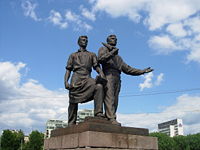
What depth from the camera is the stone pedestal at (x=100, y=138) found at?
22.3 feet

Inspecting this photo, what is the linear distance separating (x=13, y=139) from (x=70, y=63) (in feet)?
150

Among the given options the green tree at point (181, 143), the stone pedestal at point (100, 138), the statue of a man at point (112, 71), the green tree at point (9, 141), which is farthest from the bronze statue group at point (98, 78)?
the green tree at point (9, 141)

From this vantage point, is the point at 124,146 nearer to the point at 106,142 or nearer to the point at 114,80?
the point at 106,142

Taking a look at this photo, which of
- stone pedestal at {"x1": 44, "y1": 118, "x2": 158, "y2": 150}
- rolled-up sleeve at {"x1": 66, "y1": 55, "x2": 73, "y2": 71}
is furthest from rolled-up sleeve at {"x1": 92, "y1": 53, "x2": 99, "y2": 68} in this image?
stone pedestal at {"x1": 44, "y1": 118, "x2": 158, "y2": 150}

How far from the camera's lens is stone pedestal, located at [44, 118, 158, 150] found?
680 centimetres

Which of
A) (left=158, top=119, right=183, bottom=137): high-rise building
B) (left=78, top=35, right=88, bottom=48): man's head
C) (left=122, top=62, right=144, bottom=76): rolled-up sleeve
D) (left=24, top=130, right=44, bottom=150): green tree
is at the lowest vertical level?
(left=24, top=130, right=44, bottom=150): green tree

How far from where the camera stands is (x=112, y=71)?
885 cm

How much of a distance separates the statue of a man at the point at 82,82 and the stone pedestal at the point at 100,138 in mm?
651

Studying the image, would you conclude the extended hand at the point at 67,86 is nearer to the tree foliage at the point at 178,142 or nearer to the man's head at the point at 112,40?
the man's head at the point at 112,40

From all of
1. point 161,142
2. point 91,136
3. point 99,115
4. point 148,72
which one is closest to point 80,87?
point 99,115

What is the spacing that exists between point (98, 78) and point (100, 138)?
1983mm

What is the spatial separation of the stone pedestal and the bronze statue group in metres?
0.45

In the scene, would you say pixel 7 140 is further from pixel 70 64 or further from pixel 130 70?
pixel 130 70

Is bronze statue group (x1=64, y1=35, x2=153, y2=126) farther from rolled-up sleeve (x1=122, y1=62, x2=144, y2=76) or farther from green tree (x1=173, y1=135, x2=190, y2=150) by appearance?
green tree (x1=173, y1=135, x2=190, y2=150)
